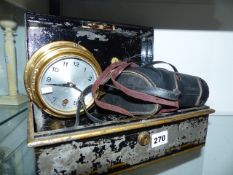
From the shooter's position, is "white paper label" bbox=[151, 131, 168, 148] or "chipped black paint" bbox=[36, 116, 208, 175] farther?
"white paper label" bbox=[151, 131, 168, 148]

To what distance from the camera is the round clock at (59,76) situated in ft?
1.94

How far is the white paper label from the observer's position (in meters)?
0.59

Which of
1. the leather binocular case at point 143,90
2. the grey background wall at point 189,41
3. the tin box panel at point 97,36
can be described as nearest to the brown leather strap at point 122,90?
the leather binocular case at point 143,90

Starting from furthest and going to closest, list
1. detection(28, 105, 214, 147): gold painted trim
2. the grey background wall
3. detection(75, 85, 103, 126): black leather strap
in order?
the grey background wall → detection(75, 85, 103, 126): black leather strap → detection(28, 105, 214, 147): gold painted trim

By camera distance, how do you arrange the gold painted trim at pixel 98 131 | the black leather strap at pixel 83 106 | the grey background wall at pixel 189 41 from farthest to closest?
the grey background wall at pixel 189 41 → the black leather strap at pixel 83 106 → the gold painted trim at pixel 98 131

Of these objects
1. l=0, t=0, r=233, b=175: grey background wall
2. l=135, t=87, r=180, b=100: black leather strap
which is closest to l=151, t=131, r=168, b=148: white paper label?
l=135, t=87, r=180, b=100: black leather strap

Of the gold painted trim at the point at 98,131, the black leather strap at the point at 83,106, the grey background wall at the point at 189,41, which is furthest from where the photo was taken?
the grey background wall at the point at 189,41

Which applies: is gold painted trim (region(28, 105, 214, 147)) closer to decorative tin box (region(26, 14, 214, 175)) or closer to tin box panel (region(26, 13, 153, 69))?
decorative tin box (region(26, 14, 214, 175))

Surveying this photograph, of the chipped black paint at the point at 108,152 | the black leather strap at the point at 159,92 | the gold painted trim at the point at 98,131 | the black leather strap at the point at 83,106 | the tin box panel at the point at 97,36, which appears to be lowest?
the chipped black paint at the point at 108,152

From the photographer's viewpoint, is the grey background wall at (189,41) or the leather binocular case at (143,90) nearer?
the leather binocular case at (143,90)

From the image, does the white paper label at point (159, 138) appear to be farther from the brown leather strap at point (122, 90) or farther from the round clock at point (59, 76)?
the round clock at point (59, 76)

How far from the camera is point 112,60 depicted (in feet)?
2.43

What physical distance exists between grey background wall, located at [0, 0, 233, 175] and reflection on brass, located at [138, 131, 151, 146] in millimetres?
437

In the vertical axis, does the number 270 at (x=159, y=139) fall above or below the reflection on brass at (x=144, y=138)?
below
